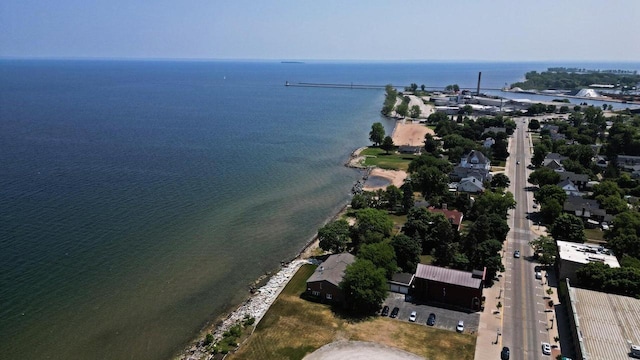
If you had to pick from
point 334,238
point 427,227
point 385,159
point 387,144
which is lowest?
point 385,159

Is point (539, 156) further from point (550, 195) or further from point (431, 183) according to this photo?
point (431, 183)

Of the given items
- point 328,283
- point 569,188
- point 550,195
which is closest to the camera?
point 328,283

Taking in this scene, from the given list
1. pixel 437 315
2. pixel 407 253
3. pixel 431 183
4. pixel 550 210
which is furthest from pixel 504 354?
pixel 431 183

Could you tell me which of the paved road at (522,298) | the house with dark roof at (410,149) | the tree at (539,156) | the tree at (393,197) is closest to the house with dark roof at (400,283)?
the paved road at (522,298)

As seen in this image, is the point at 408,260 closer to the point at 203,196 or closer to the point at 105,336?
the point at 105,336

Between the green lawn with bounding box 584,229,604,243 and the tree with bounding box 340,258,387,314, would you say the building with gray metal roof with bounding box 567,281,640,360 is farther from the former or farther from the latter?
the green lawn with bounding box 584,229,604,243

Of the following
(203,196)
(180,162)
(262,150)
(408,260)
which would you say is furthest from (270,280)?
(262,150)

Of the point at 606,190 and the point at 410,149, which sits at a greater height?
the point at 606,190
